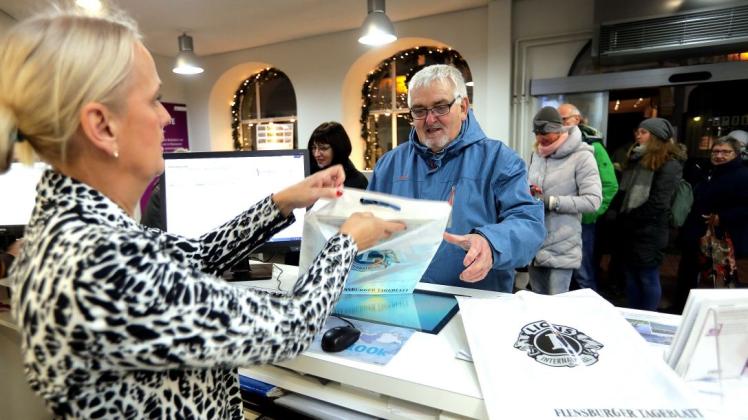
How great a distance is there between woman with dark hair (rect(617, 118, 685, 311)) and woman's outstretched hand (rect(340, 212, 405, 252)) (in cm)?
236

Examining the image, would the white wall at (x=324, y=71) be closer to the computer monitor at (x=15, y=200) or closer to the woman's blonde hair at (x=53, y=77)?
the computer monitor at (x=15, y=200)

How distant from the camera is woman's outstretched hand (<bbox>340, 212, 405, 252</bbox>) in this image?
0.83 m

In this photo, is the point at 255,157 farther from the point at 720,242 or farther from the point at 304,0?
the point at 304,0

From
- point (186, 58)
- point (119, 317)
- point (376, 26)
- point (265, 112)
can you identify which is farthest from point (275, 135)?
point (119, 317)

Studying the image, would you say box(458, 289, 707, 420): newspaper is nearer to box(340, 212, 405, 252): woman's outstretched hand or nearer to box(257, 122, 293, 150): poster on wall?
box(340, 212, 405, 252): woman's outstretched hand

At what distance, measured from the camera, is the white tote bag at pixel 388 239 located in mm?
944

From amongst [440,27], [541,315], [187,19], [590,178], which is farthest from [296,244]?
[187,19]

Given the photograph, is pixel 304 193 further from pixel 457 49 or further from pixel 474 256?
pixel 457 49

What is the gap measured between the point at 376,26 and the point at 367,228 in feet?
10.1

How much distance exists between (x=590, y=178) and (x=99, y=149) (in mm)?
2472

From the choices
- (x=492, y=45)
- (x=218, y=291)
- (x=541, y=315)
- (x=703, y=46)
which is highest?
(x=492, y=45)

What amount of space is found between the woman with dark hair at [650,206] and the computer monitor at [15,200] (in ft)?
10.7

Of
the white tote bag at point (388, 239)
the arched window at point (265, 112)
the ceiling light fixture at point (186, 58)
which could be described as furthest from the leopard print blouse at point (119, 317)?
the arched window at point (265, 112)

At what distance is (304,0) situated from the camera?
420 centimetres
